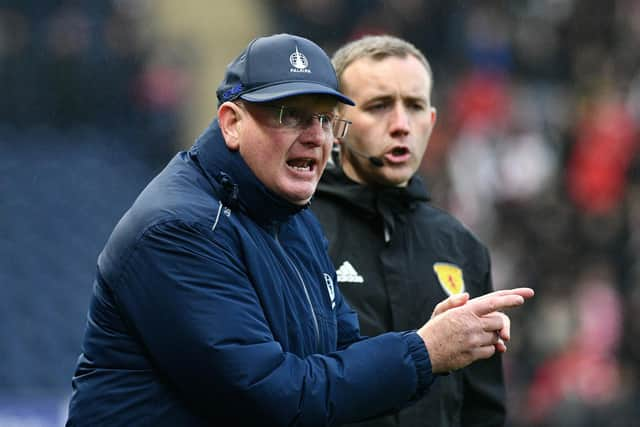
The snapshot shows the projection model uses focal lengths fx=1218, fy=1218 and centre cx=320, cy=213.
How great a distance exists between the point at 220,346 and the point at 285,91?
0.62 meters

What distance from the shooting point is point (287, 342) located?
117 inches

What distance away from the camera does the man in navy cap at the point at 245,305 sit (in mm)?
2803

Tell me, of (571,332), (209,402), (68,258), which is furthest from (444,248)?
(68,258)

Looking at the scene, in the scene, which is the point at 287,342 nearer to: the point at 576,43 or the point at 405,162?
the point at 405,162

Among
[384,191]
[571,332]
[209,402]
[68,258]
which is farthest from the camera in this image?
[68,258]

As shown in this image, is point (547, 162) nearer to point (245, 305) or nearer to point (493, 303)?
point (493, 303)

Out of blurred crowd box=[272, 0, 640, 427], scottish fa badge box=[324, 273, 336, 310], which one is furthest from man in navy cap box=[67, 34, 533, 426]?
blurred crowd box=[272, 0, 640, 427]

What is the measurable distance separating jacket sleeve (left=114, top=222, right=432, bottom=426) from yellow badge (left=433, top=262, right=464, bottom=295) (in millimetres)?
1139

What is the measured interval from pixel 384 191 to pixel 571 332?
6174 millimetres

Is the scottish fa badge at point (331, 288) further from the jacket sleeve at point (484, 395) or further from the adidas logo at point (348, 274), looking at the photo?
the jacket sleeve at point (484, 395)

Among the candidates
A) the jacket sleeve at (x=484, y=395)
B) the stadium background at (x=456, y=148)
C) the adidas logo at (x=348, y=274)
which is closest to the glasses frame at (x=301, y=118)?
the adidas logo at (x=348, y=274)

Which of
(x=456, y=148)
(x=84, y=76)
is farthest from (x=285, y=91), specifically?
(x=84, y=76)

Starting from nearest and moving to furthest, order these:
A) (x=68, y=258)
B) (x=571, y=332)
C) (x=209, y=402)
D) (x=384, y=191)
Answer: (x=209, y=402), (x=384, y=191), (x=571, y=332), (x=68, y=258)

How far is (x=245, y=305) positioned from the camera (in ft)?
9.34
